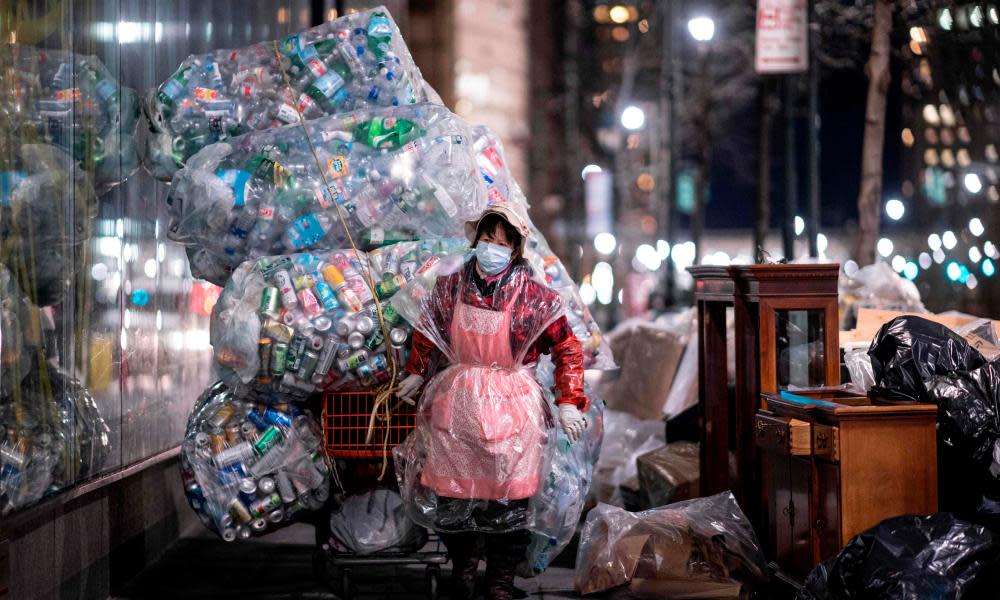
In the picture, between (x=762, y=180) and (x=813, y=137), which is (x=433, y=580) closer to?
(x=813, y=137)

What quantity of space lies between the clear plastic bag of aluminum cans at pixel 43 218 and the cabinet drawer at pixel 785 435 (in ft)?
11.0

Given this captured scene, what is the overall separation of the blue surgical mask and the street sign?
710 cm

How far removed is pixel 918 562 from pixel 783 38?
26.4 ft

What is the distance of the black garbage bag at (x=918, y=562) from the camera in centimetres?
427

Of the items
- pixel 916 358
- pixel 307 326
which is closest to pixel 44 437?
pixel 307 326

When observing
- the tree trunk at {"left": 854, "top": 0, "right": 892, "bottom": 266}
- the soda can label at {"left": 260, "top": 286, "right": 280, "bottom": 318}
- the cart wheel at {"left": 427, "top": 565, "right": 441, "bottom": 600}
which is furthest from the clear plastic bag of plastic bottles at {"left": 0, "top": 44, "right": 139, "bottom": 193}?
the tree trunk at {"left": 854, "top": 0, "right": 892, "bottom": 266}

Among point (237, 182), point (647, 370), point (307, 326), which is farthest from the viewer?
point (647, 370)

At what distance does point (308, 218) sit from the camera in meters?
5.43

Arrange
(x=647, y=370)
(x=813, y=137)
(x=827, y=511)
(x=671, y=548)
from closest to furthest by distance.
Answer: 1. (x=827, y=511)
2. (x=671, y=548)
3. (x=647, y=370)
4. (x=813, y=137)

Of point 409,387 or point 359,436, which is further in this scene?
point 359,436

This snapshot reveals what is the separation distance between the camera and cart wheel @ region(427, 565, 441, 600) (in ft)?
17.5

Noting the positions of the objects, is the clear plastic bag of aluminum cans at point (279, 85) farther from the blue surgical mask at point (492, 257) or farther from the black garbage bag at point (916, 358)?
the black garbage bag at point (916, 358)

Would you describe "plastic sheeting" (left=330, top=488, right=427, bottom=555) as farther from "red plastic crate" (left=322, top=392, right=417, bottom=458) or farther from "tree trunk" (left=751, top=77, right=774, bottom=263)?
"tree trunk" (left=751, top=77, right=774, bottom=263)

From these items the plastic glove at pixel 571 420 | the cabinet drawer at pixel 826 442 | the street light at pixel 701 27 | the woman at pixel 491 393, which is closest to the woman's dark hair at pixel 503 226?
the woman at pixel 491 393
